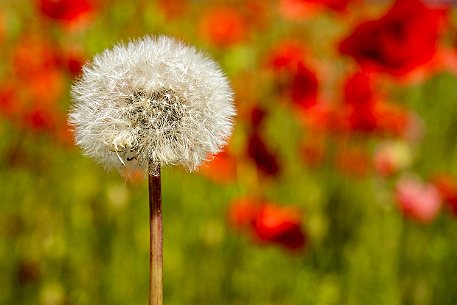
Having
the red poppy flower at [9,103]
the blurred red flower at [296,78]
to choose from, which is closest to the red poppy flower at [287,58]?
the blurred red flower at [296,78]

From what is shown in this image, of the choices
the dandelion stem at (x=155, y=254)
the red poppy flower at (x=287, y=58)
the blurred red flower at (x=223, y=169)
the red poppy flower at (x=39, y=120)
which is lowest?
the dandelion stem at (x=155, y=254)

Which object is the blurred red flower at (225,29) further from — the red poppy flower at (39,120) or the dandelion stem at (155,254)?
the dandelion stem at (155,254)

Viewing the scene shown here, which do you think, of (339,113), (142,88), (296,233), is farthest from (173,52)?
(339,113)

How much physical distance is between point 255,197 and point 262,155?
0.22 m

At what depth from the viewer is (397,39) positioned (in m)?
1.22

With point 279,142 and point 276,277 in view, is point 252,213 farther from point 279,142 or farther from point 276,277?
point 279,142

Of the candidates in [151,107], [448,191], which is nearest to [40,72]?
[448,191]

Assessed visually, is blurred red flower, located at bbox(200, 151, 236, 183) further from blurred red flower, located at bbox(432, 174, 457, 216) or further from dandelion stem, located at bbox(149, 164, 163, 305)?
dandelion stem, located at bbox(149, 164, 163, 305)

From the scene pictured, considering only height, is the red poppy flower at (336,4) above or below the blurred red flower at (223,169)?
above

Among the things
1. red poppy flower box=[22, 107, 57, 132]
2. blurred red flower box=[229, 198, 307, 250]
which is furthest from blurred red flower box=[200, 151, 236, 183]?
red poppy flower box=[22, 107, 57, 132]

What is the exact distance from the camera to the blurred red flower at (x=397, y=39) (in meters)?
1.21

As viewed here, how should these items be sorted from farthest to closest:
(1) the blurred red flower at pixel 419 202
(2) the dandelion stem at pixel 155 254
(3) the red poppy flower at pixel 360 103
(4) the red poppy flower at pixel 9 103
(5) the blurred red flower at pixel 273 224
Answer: (4) the red poppy flower at pixel 9 103 < (1) the blurred red flower at pixel 419 202 < (3) the red poppy flower at pixel 360 103 < (5) the blurred red flower at pixel 273 224 < (2) the dandelion stem at pixel 155 254

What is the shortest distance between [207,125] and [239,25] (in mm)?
1255

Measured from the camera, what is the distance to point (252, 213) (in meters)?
1.24
